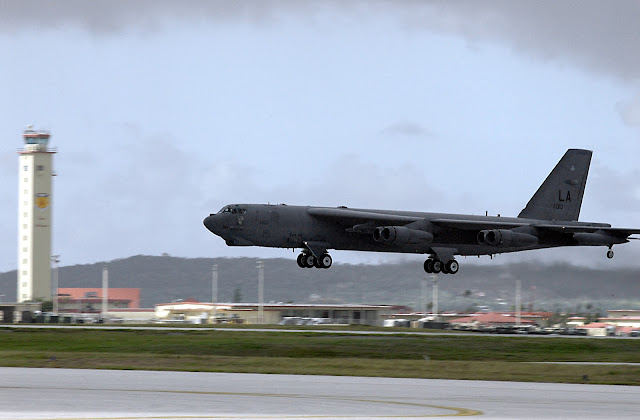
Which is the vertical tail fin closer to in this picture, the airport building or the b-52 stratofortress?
the b-52 stratofortress

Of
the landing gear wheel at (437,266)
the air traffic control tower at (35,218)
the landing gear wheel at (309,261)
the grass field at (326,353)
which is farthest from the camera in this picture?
the air traffic control tower at (35,218)

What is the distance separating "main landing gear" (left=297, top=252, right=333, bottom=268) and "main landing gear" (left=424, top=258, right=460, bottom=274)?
6.86 metres

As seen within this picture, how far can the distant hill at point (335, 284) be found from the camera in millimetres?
60688

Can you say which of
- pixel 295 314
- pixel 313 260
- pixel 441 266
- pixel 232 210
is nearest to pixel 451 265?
pixel 441 266

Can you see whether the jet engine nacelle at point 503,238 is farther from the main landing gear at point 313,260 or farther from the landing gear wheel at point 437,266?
the main landing gear at point 313,260

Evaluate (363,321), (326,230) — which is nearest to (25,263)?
(363,321)

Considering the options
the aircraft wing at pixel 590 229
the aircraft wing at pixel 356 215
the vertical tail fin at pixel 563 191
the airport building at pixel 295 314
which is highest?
the vertical tail fin at pixel 563 191

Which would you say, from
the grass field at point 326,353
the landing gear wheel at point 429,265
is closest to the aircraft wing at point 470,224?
the landing gear wheel at point 429,265

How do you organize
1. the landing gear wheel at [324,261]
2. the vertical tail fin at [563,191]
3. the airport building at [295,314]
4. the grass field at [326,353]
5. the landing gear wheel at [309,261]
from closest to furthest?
the grass field at [326,353], the landing gear wheel at [324,261], the landing gear wheel at [309,261], the vertical tail fin at [563,191], the airport building at [295,314]

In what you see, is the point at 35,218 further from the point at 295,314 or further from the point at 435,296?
the point at 435,296

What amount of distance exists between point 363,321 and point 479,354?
54.9 meters

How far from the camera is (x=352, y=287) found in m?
90.9

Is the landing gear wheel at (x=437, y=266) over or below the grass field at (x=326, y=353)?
over

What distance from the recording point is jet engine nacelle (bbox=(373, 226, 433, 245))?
4988cm
